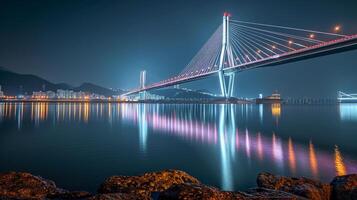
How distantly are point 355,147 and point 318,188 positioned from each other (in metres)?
9.20

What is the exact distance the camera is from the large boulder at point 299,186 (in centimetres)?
456

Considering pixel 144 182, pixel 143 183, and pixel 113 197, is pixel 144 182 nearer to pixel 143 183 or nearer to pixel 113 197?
pixel 143 183

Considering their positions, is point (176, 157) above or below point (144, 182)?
below

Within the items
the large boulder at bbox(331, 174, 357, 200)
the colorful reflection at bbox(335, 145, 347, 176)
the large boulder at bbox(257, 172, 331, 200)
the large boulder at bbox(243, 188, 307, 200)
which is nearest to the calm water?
the colorful reflection at bbox(335, 145, 347, 176)

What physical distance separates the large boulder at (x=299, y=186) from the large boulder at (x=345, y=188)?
11cm

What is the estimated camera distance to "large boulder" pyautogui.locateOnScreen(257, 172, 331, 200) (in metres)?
4.56

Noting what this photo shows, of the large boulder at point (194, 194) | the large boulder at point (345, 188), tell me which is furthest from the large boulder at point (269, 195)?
the large boulder at point (345, 188)

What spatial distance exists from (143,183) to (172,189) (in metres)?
1.74

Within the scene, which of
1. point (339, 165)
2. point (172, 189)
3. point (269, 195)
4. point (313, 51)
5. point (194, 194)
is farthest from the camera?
point (313, 51)

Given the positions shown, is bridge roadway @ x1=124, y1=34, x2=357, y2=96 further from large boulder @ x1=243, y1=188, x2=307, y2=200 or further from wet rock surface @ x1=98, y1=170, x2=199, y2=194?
large boulder @ x1=243, y1=188, x2=307, y2=200

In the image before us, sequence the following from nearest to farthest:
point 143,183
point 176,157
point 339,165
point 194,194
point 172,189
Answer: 1. point 194,194
2. point 172,189
3. point 143,183
4. point 339,165
5. point 176,157

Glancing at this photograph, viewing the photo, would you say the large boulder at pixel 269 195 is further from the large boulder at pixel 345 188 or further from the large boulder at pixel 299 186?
the large boulder at pixel 345 188

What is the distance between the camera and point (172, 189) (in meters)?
3.93

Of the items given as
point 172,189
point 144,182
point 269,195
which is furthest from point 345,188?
point 144,182
